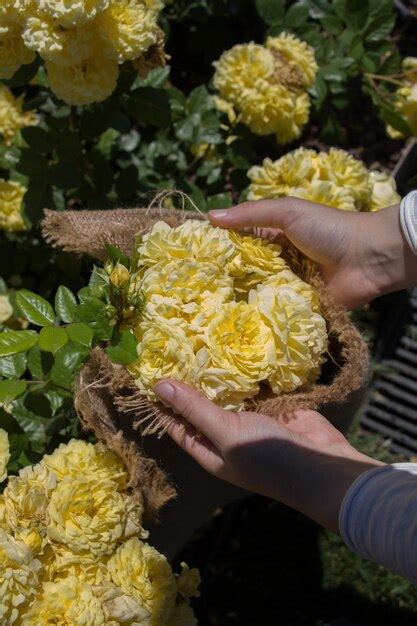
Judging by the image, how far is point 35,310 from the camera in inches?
57.4

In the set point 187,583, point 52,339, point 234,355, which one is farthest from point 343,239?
point 187,583

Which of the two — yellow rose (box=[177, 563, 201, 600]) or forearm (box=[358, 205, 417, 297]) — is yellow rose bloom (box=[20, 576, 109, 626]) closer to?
yellow rose (box=[177, 563, 201, 600])

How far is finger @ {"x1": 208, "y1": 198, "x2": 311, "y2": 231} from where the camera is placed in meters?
1.53

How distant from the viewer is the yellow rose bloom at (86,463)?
1336 mm

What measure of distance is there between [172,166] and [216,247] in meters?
1.19

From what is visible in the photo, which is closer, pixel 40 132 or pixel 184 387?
pixel 184 387

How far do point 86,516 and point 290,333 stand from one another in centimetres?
50

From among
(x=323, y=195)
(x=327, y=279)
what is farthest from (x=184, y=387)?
(x=323, y=195)

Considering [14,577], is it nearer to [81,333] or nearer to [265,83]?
[81,333]

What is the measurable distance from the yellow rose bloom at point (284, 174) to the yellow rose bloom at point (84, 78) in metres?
0.44

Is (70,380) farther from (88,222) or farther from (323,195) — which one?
(323,195)

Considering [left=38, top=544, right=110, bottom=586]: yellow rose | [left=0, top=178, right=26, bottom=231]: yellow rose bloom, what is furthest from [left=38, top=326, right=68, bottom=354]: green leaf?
A: [left=0, top=178, right=26, bottom=231]: yellow rose bloom

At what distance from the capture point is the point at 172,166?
8.23ft

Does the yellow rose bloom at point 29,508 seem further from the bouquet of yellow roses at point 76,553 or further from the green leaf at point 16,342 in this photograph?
the green leaf at point 16,342
